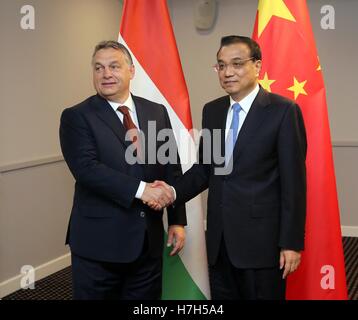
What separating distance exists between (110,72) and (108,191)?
447 millimetres

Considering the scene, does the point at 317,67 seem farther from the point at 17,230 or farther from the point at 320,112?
the point at 17,230

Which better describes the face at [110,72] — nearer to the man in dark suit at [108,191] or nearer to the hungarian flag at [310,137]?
the man in dark suit at [108,191]

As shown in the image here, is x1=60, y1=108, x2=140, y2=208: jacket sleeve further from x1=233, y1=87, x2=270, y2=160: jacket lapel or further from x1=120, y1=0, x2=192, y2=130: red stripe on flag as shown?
x1=120, y1=0, x2=192, y2=130: red stripe on flag

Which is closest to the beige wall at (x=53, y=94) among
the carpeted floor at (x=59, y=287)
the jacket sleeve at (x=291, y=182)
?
the carpeted floor at (x=59, y=287)

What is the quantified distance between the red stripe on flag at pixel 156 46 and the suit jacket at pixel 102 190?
22.0 inches

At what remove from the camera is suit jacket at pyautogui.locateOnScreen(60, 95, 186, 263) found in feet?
5.98

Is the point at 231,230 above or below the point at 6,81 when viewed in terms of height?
below

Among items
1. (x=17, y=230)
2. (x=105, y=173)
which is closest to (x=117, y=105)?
(x=105, y=173)

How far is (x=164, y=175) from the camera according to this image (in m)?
2.04

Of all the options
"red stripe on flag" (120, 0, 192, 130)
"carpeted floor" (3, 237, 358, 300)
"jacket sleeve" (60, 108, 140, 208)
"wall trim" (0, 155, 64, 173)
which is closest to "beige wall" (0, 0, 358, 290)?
"wall trim" (0, 155, 64, 173)

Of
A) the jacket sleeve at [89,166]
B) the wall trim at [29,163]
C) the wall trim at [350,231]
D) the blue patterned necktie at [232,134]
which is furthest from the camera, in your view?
the wall trim at [350,231]

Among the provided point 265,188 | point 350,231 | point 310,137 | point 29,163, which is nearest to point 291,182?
point 265,188

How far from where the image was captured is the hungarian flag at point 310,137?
230cm

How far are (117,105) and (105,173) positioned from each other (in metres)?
0.29
